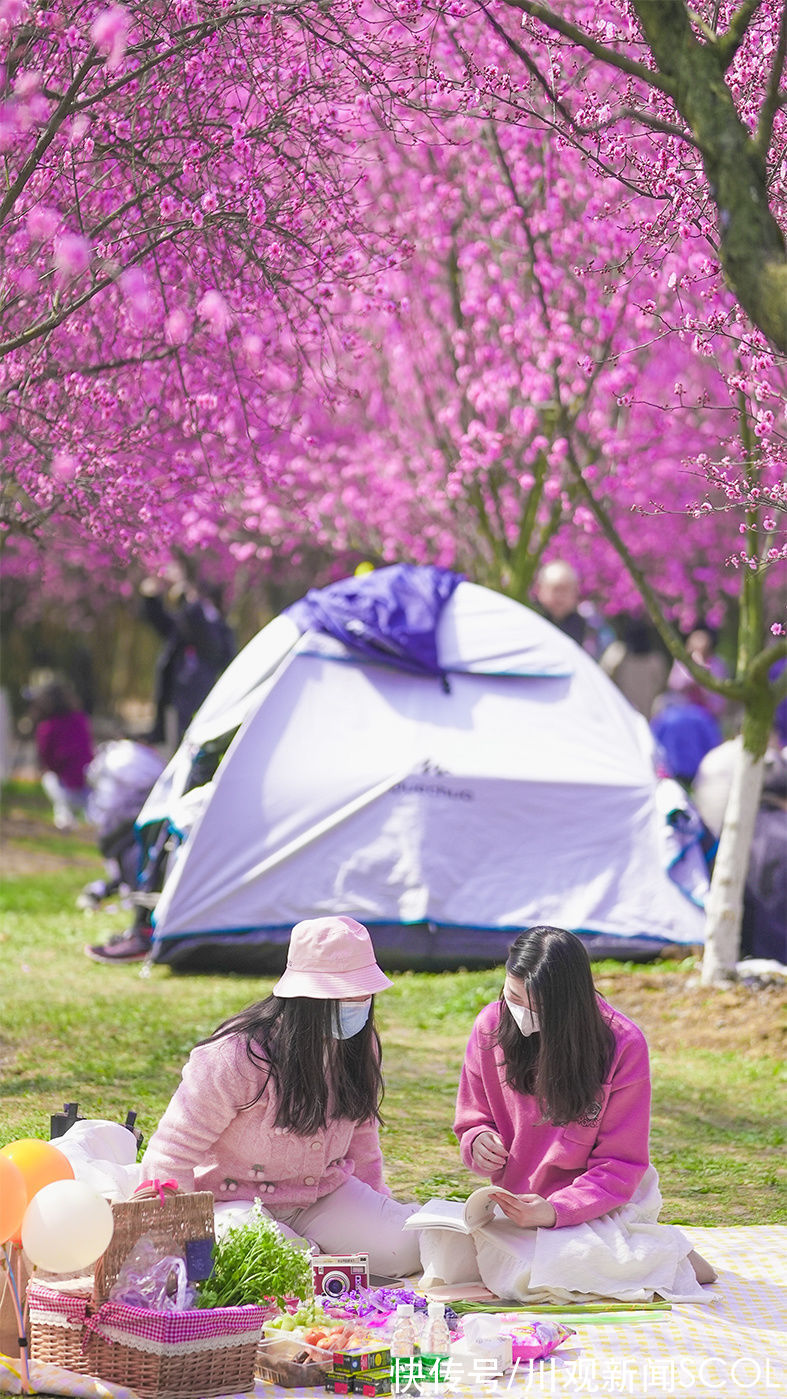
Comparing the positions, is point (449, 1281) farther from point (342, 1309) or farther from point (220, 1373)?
point (220, 1373)

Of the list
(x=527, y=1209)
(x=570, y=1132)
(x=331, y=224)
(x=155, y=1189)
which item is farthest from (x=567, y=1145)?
(x=331, y=224)

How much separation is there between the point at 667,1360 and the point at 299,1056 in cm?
114

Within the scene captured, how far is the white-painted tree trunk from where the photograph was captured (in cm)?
838

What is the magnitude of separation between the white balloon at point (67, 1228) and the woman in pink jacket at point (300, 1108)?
61cm

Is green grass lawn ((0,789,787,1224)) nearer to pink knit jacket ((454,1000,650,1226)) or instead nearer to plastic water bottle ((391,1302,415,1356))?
pink knit jacket ((454,1000,650,1226))

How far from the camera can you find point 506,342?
10820 millimetres

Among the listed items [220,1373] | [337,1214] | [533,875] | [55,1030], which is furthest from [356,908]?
[220,1373]

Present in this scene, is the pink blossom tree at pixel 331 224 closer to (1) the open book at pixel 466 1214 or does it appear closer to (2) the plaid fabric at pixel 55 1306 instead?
(1) the open book at pixel 466 1214

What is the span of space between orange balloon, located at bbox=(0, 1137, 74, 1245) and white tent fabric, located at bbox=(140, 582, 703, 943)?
4859mm

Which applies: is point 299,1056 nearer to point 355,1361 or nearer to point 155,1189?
point 155,1189

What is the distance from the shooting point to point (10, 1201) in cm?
371

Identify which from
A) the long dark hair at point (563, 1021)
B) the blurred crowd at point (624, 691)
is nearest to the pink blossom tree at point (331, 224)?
the blurred crowd at point (624, 691)

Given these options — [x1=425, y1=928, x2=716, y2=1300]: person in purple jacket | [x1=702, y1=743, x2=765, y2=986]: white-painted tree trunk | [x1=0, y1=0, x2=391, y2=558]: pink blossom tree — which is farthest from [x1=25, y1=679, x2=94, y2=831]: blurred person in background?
[x1=425, y1=928, x2=716, y2=1300]: person in purple jacket

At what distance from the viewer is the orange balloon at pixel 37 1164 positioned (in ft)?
12.8
